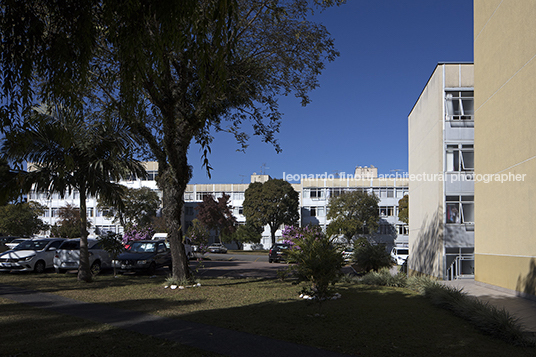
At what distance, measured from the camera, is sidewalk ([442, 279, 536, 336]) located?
29.5 ft

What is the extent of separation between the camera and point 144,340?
6.66 meters

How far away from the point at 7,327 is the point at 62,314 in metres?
1.46

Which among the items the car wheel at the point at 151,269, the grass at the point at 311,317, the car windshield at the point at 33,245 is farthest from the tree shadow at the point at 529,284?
the car windshield at the point at 33,245

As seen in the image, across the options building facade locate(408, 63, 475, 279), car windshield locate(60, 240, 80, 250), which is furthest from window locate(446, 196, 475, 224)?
car windshield locate(60, 240, 80, 250)

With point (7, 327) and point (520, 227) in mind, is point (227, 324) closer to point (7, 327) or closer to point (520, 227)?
point (7, 327)

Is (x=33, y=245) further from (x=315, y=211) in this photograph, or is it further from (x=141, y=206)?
(x=315, y=211)

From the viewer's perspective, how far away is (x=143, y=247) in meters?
21.4

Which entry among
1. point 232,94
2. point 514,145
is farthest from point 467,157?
point 232,94

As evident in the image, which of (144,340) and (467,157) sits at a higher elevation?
(467,157)

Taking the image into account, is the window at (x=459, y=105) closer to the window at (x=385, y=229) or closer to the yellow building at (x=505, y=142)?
the yellow building at (x=505, y=142)

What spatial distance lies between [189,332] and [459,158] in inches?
696

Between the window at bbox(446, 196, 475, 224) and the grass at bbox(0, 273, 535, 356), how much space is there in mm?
8100

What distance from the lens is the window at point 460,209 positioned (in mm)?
20828

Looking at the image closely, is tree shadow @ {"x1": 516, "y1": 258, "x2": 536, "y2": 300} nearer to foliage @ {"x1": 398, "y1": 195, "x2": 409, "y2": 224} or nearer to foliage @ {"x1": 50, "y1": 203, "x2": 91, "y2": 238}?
foliage @ {"x1": 50, "y1": 203, "x2": 91, "y2": 238}
